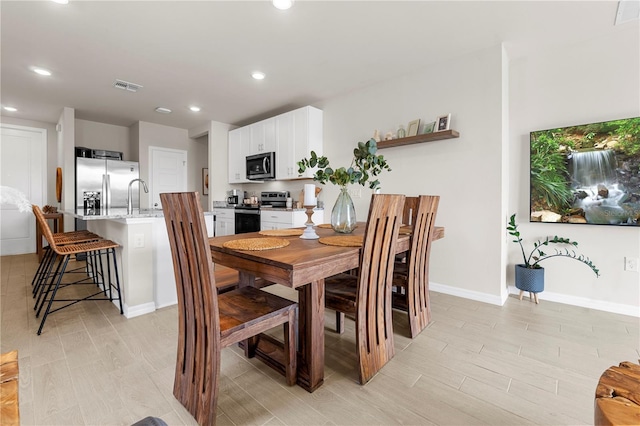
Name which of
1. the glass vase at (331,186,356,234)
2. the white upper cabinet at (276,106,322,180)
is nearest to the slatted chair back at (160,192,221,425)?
the glass vase at (331,186,356,234)

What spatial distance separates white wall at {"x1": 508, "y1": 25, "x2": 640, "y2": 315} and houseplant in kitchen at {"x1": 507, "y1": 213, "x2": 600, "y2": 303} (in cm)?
6

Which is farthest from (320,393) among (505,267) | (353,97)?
(353,97)

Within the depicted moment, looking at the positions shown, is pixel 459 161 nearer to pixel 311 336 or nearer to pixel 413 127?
pixel 413 127

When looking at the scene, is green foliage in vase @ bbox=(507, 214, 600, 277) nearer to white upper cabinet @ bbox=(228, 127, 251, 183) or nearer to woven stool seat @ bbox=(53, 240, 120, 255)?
woven stool seat @ bbox=(53, 240, 120, 255)

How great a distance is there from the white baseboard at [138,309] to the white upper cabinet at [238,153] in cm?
290

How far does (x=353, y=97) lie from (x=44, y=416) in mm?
3941

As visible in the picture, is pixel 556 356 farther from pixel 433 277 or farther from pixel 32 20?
pixel 32 20

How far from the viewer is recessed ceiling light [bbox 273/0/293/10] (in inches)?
83.5

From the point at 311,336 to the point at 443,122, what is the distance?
2.54m

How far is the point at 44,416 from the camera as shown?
1.36 meters

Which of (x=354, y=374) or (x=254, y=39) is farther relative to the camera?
(x=254, y=39)

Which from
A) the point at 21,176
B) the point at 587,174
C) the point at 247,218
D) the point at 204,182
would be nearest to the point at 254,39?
the point at 247,218

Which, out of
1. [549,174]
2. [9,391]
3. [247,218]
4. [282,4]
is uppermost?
[282,4]

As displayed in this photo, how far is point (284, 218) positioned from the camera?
4098 mm
